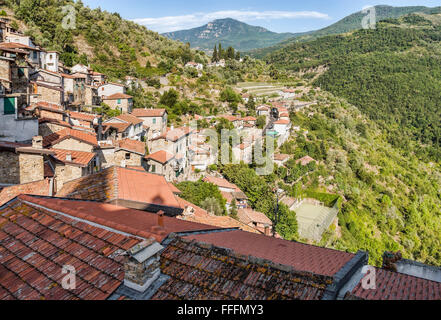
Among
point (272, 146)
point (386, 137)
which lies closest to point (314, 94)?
point (386, 137)

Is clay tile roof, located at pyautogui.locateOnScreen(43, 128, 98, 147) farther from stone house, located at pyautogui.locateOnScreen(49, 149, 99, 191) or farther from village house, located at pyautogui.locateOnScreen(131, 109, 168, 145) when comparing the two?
village house, located at pyautogui.locateOnScreen(131, 109, 168, 145)

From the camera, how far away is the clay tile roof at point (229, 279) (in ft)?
A: 11.3

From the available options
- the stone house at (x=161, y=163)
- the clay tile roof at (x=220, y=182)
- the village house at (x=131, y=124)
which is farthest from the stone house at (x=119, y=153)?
the clay tile roof at (x=220, y=182)

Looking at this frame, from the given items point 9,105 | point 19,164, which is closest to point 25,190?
point 19,164

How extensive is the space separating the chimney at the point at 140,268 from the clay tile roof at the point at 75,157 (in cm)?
1025

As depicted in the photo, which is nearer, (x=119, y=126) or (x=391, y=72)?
(x=119, y=126)

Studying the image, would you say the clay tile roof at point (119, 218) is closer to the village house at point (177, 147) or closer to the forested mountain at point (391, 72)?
the village house at point (177, 147)

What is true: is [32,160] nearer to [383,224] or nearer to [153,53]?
[383,224]

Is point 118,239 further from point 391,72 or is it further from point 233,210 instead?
point 391,72

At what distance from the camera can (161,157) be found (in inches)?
1026

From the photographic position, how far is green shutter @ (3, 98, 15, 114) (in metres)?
12.7

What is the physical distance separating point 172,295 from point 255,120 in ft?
156

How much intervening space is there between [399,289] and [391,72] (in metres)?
119

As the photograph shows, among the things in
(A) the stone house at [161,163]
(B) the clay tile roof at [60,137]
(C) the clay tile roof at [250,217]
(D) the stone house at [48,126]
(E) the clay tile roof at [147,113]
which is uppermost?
(E) the clay tile roof at [147,113]
